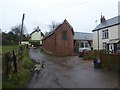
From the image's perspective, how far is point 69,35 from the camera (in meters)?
46.7

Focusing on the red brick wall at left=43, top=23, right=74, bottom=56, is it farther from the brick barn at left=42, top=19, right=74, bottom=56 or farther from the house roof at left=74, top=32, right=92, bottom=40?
the house roof at left=74, top=32, right=92, bottom=40

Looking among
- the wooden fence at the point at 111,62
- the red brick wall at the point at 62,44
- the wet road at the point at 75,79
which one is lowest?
the wet road at the point at 75,79

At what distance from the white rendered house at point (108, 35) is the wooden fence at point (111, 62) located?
17.9 m

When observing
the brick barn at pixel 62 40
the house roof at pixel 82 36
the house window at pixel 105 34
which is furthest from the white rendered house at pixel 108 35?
the house roof at pixel 82 36

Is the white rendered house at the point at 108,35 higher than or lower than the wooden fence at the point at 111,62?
higher

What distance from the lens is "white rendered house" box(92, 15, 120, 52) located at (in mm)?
41688

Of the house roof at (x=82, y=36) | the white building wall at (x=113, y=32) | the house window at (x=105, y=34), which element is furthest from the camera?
the house roof at (x=82, y=36)

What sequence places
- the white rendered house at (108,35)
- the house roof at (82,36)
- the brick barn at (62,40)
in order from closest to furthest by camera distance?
the white rendered house at (108,35) → the brick barn at (62,40) → the house roof at (82,36)

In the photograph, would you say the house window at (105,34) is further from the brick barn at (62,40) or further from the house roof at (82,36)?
→ the house roof at (82,36)

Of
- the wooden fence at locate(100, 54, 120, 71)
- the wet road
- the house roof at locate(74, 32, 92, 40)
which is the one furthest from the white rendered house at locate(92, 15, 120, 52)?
the wet road

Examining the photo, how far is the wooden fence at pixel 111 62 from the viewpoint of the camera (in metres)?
20.1

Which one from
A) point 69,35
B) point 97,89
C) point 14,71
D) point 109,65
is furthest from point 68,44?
point 97,89

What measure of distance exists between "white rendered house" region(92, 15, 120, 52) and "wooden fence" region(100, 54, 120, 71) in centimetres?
1787

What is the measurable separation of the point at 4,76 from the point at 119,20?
108 ft
